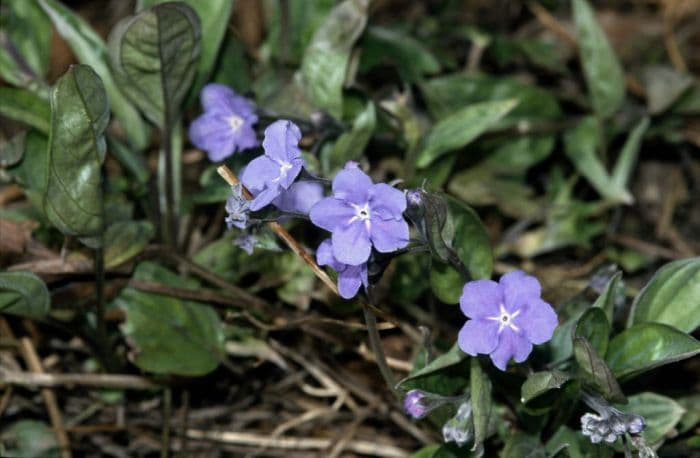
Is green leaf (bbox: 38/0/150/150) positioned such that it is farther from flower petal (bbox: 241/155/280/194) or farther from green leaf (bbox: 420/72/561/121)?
green leaf (bbox: 420/72/561/121)

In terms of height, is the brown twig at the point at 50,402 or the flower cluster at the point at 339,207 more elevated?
the flower cluster at the point at 339,207

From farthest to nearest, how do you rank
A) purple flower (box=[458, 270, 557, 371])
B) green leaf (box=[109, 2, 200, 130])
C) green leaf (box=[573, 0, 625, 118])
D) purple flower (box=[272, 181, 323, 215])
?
green leaf (box=[573, 0, 625, 118]), green leaf (box=[109, 2, 200, 130]), purple flower (box=[272, 181, 323, 215]), purple flower (box=[458, 270, 557, 371])

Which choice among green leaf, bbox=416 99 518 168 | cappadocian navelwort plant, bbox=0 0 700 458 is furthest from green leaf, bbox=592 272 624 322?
green leaf, bbox=416 99 518 168

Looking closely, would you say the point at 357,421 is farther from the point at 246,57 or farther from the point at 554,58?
the point at 554,58

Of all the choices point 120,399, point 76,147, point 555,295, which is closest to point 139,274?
point 120,399

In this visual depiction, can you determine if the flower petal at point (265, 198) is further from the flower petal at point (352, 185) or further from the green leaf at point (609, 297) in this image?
the green leaf at point (609, 297)

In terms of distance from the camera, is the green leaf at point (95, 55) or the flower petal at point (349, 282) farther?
the green leaf at point (95, 55)

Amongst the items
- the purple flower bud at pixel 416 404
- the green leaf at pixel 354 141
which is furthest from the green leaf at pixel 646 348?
the green leaf at pixel 354 141
